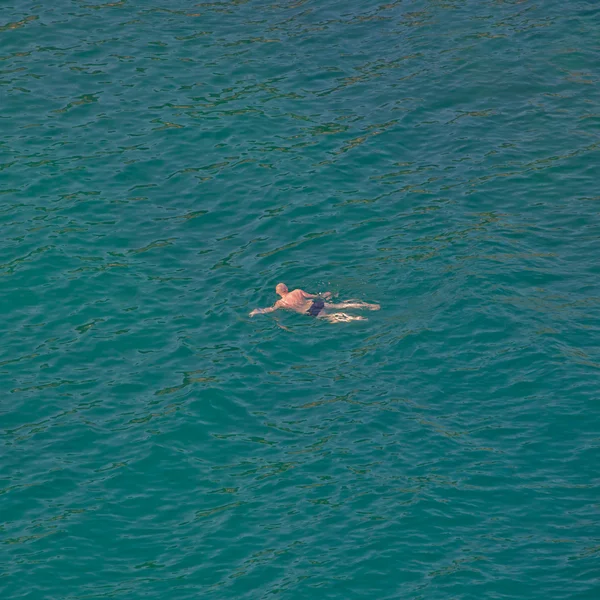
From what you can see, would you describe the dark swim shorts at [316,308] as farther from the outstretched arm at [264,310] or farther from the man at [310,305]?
the outstretched arm at [264,310]

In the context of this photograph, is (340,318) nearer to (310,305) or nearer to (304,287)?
(310,305)

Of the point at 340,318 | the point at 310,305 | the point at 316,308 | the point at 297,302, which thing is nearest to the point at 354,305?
the point at 340,318

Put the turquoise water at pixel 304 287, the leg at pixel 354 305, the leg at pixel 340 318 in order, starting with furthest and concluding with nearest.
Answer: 1. the leg at pixel 354 305
2. the leg at pixel 340 318
3. the turquoise water at pixel 304 287

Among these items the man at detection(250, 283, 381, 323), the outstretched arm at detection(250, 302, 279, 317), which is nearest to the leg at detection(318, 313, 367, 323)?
the man at detection(250, 283, 381, 323)

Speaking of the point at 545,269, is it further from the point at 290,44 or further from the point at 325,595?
the point at 290,44

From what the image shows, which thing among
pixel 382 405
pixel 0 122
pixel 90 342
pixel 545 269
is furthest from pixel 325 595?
pixel 0 122

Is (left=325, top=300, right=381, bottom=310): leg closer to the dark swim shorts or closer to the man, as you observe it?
the man

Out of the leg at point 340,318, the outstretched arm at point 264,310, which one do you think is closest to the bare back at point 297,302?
the outstretched arm at point 264,310

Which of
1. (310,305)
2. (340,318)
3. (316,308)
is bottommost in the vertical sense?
(340,318)
